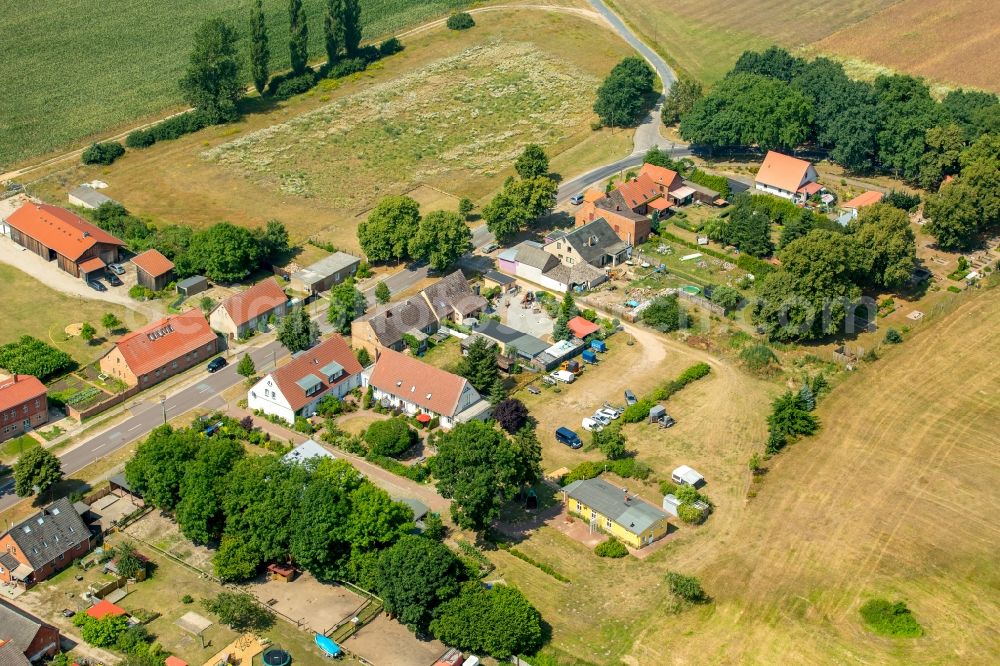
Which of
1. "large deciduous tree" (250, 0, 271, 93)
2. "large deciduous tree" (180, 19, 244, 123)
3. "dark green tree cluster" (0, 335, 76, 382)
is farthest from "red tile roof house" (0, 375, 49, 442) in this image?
"large deciduous tree" (250, 0, 271, 93)

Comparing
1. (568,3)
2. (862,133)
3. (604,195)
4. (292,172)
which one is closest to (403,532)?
(604,195)

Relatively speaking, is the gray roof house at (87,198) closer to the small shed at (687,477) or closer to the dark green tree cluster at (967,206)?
the small shed at (687,477)

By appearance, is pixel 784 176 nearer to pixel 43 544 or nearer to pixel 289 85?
pixel 289 85

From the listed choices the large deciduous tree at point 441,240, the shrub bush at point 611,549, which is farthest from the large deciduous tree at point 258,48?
the shrub bush at point 611,549

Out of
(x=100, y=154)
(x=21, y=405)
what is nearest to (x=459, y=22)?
(x=100, y=154)

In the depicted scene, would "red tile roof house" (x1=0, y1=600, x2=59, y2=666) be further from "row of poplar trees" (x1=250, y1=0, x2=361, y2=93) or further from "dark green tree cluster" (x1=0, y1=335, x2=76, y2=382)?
"row of poplar trees" (x1=250, y1=0, x2=361, y2=93)

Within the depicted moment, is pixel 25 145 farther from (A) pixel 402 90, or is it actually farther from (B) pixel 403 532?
(B) pixel 403 532
